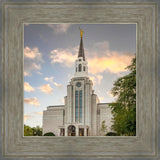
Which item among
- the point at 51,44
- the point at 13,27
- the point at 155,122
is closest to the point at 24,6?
the point at 13,27

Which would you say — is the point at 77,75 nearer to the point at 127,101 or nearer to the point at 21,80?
the point at 127,101

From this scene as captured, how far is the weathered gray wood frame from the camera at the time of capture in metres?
1.22

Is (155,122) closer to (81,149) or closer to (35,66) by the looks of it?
(81,149)

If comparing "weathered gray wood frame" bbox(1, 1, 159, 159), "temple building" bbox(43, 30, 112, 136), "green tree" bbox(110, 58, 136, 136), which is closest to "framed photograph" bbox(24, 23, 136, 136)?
"temple building" bbox(43, 30, 112, 136)

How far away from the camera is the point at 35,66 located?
5164 millimetres

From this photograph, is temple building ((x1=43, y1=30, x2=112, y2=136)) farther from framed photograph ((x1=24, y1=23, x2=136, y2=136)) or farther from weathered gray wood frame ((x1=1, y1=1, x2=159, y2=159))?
weathered gray wood frame ((x1=1, y1=1, x2=159, y2=159))

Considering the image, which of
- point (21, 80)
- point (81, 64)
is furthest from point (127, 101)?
point (81, 64)

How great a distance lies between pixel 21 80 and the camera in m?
1.27

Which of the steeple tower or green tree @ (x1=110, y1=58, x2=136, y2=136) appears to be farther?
the steeple tower

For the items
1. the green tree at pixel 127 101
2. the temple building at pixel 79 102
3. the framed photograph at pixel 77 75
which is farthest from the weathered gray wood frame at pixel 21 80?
the temple building at pixel 79 102

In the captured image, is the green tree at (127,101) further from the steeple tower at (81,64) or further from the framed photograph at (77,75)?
the steeple tower at (81,64)

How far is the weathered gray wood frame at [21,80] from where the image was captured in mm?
1218

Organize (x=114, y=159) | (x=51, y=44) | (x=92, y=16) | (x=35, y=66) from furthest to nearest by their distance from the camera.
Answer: (x=51, y=44) < (x=35, y=66) < (x=92, y=16) < (x=114, y=159)

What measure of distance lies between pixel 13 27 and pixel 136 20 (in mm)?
803
